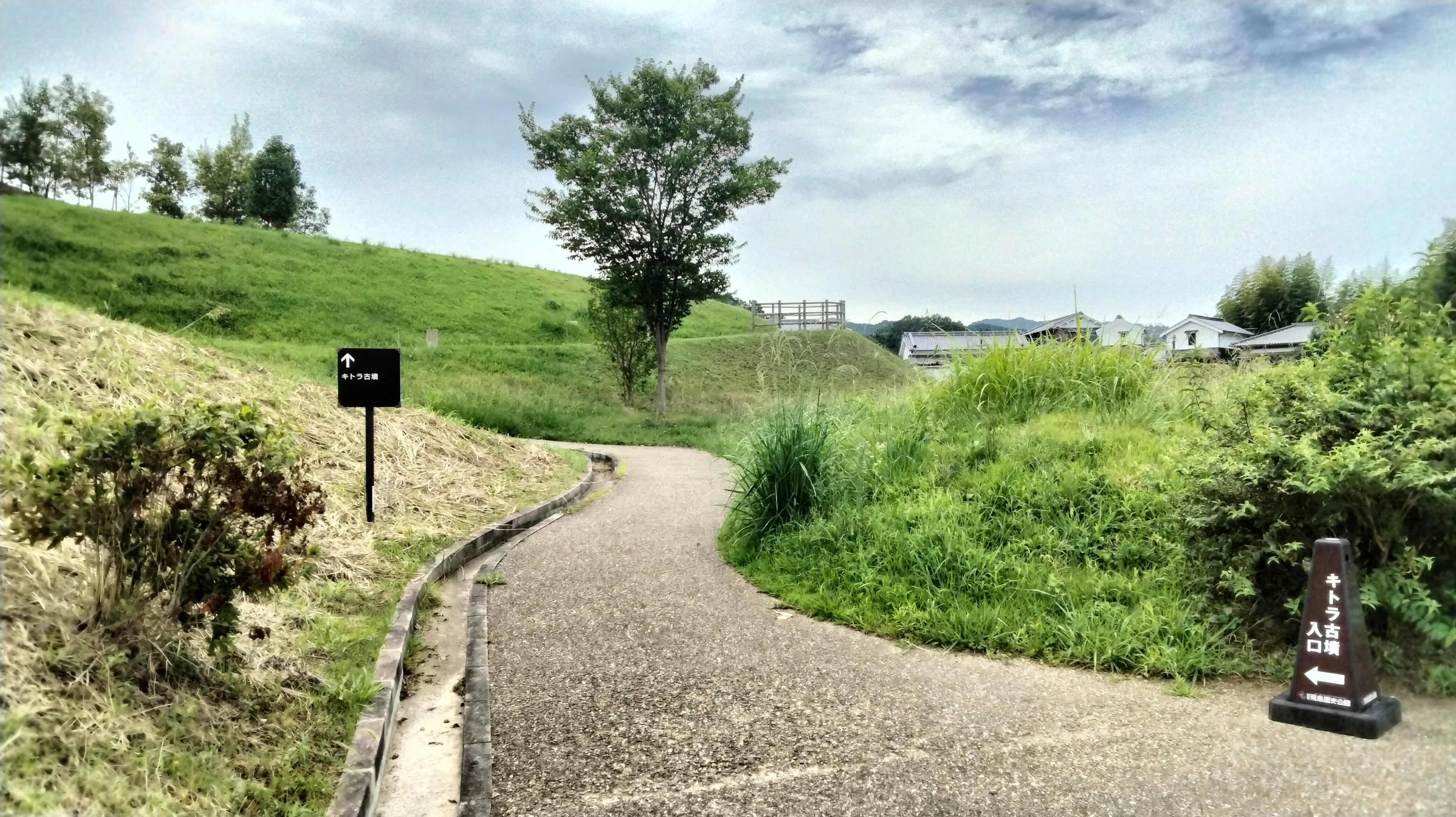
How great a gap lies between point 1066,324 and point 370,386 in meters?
7.01

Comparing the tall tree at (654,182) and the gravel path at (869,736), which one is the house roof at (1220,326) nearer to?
the gravel path at (869,736)

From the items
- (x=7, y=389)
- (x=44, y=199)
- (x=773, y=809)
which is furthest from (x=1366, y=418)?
(x=7, y=389)

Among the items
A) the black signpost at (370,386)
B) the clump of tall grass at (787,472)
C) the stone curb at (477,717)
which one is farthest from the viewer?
the black signpost at (370,386)

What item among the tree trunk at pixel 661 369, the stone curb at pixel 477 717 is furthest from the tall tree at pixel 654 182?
the stone curb at pixel 477 717

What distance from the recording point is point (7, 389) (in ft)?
10.9

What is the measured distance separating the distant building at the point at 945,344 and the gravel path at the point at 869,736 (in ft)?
13.6

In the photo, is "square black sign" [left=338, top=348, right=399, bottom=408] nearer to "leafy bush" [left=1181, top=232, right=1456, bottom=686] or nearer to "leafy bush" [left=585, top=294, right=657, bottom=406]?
"leafy bush" [left=1181, top=232, right=1456, bottom=686]

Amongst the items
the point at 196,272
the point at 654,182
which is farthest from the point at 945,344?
the point at 654,182

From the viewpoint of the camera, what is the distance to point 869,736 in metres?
3.34

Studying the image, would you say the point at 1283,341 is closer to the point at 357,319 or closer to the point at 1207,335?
the point at 1207,335

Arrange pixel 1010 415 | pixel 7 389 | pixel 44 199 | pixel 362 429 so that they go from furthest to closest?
pixel 362 429
pixel 1010 415
pixel 7 389
pixel 44 199

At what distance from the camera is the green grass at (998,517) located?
4.38m

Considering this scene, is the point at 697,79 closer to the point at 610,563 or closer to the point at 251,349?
the point at 610,563

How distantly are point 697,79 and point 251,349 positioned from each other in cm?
1838
